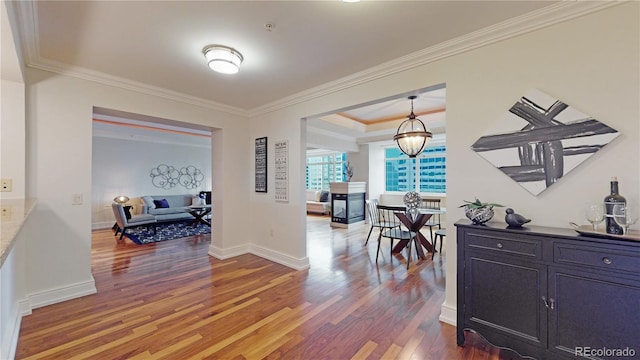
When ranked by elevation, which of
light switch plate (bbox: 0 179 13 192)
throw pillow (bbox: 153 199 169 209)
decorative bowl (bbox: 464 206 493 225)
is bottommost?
throw pillow (bbox: 153 199 169 209)

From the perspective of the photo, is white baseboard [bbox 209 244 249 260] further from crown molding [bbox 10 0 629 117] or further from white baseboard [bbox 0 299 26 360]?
crown molding [bbox 10 0 629 117]

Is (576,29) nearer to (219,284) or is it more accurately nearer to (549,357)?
(549,357)

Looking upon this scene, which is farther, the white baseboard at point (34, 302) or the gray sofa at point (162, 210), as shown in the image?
the gray sofa at point (162, 210)

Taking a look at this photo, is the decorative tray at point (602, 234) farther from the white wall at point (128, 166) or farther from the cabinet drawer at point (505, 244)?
the white wall at point (128, 166)

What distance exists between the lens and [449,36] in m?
2.25

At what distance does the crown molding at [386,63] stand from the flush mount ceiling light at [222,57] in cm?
115

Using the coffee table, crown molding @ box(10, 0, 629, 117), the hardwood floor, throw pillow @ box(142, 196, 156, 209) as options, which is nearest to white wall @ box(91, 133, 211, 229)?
throw pillow @ box(142, 196, 156, 209)

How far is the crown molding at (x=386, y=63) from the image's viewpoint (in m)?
1.84

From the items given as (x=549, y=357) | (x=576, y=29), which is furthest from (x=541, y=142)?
(x=549, y=357)

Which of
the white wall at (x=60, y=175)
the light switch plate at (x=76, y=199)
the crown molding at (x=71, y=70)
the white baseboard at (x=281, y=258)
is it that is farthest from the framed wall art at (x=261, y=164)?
the light switch plate at (x=76, y=199)

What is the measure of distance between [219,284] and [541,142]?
137 inches

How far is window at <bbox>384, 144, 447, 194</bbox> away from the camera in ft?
24.2

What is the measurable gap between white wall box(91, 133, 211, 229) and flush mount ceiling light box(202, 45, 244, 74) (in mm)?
6358

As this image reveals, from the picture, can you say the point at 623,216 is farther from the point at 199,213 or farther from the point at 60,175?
the point at 199,213
